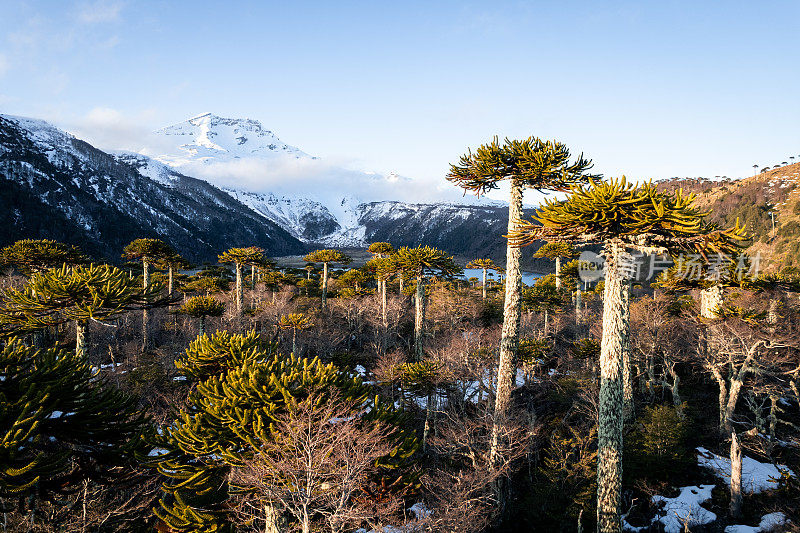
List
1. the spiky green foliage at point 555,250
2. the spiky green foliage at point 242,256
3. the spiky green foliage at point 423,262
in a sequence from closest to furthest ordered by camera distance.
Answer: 1. the spiky green foliage at point 423,262
2. the spiky green foliage at point 242,256
3. the spiky green foliage at point 555,250

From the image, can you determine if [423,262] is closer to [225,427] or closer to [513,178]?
[513,178]

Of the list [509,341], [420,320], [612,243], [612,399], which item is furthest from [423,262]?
[612,399]

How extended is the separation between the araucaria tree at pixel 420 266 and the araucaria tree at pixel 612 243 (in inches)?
541

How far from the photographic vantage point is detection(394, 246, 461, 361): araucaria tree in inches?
1009

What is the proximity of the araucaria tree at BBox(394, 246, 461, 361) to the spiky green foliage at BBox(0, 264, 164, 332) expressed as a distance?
1692 cm

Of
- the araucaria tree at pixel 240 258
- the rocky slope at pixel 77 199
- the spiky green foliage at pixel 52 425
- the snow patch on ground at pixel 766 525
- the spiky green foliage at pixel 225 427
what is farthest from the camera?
the rocky slope at pixel 77 199

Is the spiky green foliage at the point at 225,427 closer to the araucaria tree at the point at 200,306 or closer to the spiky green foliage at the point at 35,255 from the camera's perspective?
the araucaria tree at the point at 200,306

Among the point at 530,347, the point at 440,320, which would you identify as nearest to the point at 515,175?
the point at 530,347

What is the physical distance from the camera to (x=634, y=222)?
33.7 feet

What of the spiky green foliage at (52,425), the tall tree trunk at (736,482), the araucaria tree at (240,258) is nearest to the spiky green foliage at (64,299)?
the spiky green foliage at (52,425)

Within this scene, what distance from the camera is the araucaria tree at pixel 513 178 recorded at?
15156 millimetres

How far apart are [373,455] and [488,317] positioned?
102 feet

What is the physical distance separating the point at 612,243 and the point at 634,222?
127cm

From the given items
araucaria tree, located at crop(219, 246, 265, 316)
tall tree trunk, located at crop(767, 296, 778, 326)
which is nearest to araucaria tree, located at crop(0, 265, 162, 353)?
araucaria tree, located at crop(219, 246, 265, 316)
